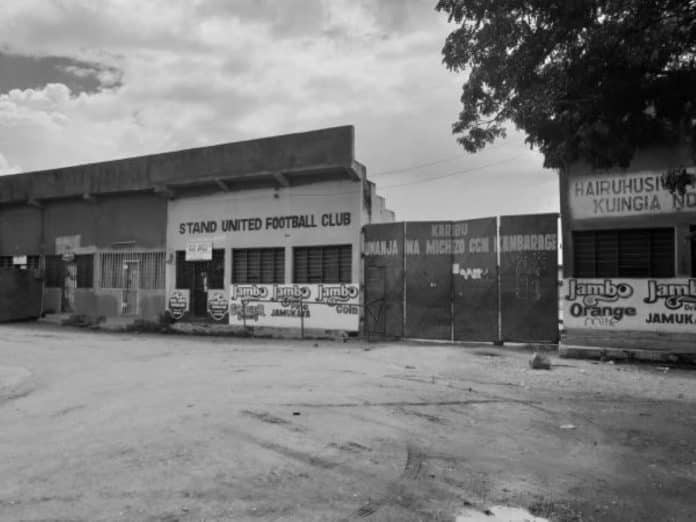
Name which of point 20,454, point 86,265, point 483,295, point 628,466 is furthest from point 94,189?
point 628,466

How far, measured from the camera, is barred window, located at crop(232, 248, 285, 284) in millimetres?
15953

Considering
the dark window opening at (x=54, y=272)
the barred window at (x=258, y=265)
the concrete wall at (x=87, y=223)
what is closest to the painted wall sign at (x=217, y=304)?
the barred window at (x=258, y=265)

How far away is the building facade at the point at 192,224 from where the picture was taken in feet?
49.2

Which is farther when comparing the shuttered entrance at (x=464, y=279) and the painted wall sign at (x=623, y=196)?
the shuttered entrance at (x=464, y=279)

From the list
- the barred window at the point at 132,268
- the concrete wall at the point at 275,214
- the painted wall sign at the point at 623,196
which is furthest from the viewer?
the barred window at the point at 132,268

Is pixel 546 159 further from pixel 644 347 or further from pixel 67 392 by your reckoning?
pixel 67 392

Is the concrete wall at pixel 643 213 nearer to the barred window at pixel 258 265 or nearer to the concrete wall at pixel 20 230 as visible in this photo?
the barred window at pixel 258 265

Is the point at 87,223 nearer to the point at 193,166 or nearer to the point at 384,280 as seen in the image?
the point at 193,166

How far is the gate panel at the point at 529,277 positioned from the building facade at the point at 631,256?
775 millimetres

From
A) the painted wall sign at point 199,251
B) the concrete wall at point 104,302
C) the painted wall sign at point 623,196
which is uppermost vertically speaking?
the painted wall sign at point 623,196

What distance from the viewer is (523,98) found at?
21.1 ft

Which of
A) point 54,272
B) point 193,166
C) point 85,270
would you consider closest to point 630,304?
point 193,166

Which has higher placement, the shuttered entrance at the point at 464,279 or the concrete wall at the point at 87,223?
the concrete wall at the point at 87,223

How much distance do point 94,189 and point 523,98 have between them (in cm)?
1747
